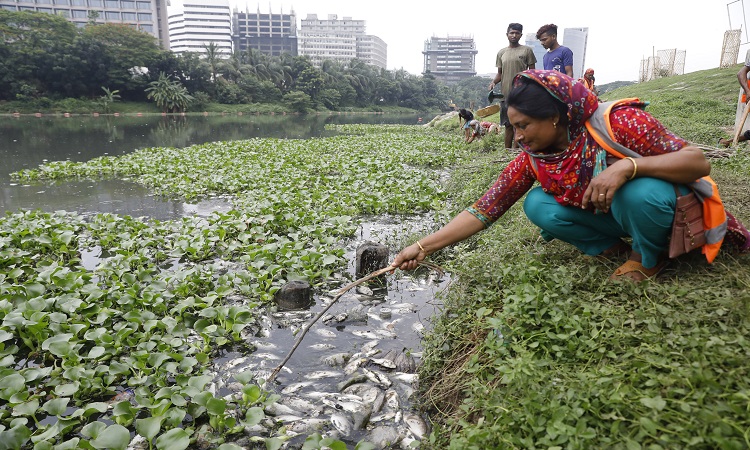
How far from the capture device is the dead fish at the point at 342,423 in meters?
2.09

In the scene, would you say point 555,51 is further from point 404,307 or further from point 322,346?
point 322,346

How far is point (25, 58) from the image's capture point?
118 feet

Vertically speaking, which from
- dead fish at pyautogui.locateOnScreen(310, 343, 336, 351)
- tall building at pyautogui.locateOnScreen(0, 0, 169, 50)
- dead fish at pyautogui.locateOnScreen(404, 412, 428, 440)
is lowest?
dead fish at pyautogui.locateOnScreen(404, 412, 428, 440)

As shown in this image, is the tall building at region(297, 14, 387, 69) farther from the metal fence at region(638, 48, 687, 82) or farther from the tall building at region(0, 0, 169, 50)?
the metal fence at region(638, 48, 687, 82)

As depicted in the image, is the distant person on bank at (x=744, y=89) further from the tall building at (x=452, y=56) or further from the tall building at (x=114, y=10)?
the tall building at (x=452, y=56)

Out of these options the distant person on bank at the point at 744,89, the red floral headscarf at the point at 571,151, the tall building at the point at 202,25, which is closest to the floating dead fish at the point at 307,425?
the red floral headscarf at the point at 571,151

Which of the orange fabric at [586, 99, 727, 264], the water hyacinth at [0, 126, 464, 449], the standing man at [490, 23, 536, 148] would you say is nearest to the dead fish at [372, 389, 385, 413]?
the water hyacinth at [0, 126, 464, 449]

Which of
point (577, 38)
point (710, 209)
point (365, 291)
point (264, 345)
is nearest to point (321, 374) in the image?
point (264, 345)

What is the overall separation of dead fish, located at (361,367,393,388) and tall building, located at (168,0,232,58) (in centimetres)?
10419

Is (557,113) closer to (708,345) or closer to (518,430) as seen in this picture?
(708,345)

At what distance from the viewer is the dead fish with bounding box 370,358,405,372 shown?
2.55 meters

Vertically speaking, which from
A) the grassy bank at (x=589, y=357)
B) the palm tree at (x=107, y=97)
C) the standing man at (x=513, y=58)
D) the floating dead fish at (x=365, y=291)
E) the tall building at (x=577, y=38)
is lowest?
the floating dead fish at (x=365, y=291)

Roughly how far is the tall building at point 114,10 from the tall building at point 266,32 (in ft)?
112

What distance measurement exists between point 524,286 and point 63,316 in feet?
8.54
